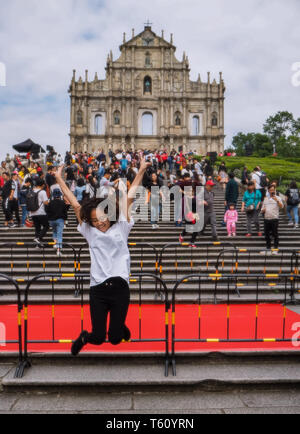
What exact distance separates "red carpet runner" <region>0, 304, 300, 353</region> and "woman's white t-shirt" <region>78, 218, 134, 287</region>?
1.44 metres

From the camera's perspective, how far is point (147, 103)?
6244 centimetres

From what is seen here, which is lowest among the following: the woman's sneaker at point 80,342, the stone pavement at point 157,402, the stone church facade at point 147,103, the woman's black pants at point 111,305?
the stone pavement at point 157,402

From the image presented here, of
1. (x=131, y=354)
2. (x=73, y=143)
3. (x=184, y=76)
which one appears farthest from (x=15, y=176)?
(x=184, y=76)

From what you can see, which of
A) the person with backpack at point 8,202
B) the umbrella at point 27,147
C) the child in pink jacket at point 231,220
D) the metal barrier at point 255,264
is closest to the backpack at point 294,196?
the child in pink jacket at point 231,220

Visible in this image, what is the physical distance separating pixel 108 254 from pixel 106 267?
5.5 inches

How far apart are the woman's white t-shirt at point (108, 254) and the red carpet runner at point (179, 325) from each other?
144 cm

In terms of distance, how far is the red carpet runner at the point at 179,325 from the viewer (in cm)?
547

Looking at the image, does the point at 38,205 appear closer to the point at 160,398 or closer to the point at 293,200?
the point at 160,398

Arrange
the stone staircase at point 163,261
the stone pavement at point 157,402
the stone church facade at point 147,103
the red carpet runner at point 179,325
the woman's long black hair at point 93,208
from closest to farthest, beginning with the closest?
the stone pavement at point 157,402
the woman's long black hair at point 93,208
the red carpet runner at point 179,325
the stone staircase at point 163,261
the stone church facade at point 147,103

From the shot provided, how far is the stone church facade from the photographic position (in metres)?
61.8

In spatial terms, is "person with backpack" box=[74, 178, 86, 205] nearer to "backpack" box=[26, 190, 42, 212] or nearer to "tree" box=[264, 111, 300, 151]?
"backpack" box=[26, 190, 42, 212]

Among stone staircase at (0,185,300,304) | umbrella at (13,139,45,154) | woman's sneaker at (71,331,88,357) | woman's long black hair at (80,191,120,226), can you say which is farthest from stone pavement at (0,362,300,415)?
umbrella at (13,139,45,154)

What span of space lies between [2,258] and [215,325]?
6.22 metres

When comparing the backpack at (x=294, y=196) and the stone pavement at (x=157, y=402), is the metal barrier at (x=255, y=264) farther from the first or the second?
the stone pavement at (x=157, y=402)
